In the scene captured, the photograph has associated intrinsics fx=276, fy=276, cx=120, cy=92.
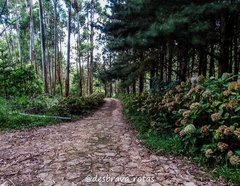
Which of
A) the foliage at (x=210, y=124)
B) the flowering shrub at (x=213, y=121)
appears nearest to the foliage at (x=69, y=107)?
the foliage at (x=210, y=124)

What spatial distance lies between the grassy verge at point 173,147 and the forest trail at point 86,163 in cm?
16

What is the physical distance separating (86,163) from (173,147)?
1.76 metres

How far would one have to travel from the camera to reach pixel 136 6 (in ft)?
28.7

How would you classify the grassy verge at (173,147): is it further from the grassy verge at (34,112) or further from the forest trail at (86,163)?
the grassy verge at (34,112)

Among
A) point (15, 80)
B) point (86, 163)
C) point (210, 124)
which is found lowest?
point (86, 163)

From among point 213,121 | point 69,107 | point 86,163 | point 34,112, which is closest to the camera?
point 86,163

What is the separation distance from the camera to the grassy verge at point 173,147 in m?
3.81

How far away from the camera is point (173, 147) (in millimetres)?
5215

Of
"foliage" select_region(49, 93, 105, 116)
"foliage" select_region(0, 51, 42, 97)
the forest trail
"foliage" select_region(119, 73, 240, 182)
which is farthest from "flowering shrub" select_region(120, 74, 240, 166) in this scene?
"foliage" select_region(0, 51, 42, 97)

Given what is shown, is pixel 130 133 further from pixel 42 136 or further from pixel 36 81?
pixel 36 81

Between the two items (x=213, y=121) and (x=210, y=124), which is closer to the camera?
(x=213, y=121)

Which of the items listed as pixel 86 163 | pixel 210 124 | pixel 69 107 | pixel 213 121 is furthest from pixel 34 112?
pixel 213 121

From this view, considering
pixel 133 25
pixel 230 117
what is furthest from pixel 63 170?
pixel 133 25

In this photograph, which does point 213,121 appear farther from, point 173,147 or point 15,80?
point 15,80
